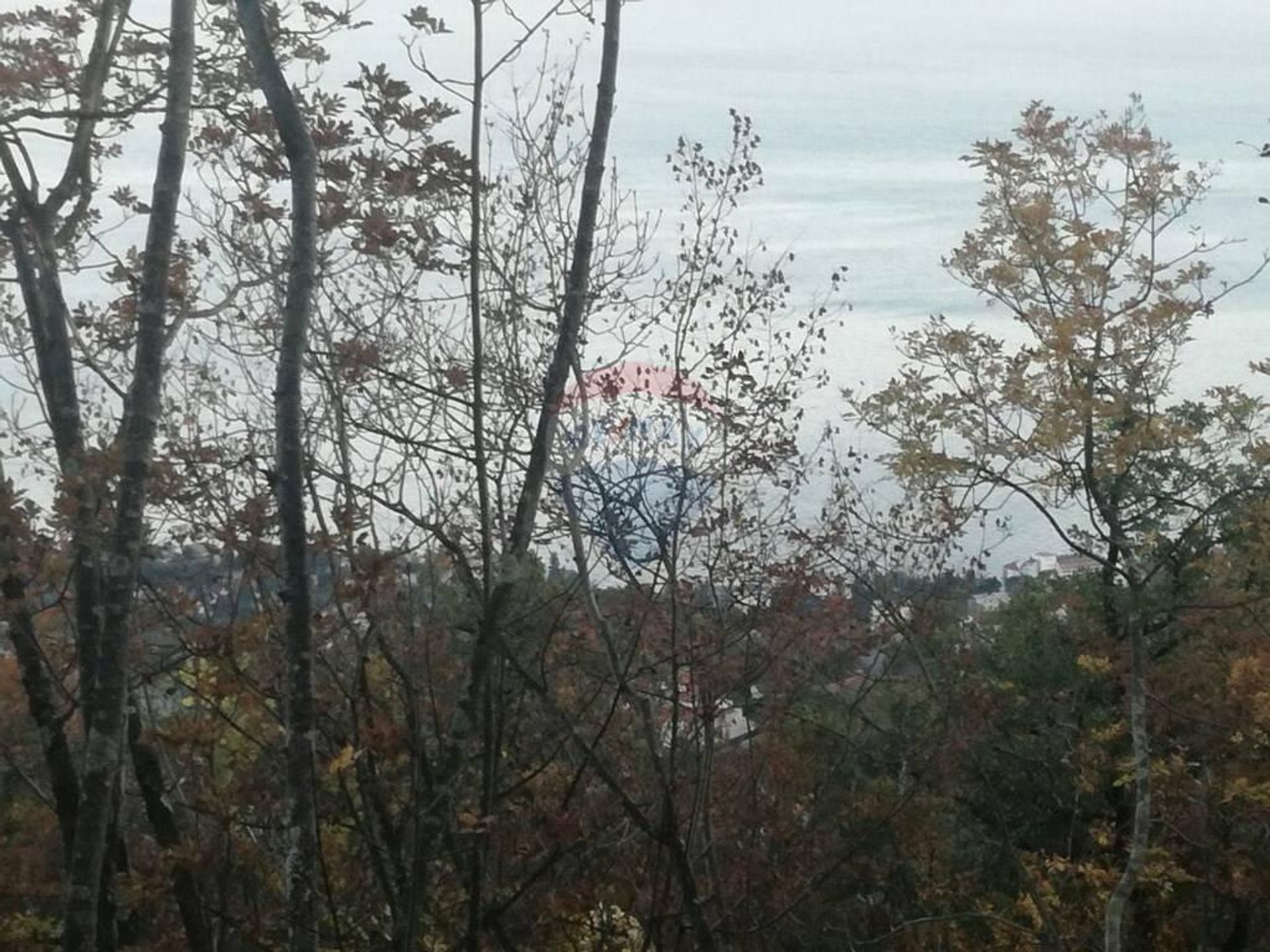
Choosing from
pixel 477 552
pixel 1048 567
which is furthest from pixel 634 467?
pixel 1048 567

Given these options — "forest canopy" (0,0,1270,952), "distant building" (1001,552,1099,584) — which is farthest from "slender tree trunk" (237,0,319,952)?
"distant building" (1001,552,1099,584)

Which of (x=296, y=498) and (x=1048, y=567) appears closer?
(x=296, y=498)

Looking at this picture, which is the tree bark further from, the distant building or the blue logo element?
the distant building

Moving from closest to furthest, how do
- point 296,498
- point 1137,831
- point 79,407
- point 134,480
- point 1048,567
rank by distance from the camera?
point 296,498
point 134,480
point 79,407
point 1137,831
point 1048,567

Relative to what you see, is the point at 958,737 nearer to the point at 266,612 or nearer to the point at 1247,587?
the point at 1247,587

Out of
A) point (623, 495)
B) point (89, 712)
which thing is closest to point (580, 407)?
point (623, 495)

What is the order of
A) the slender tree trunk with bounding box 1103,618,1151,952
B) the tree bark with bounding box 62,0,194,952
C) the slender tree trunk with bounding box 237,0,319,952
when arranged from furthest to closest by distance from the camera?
1. the slender tree trunk with bounding box 1103,618,1151,952
2. the tree bark with bounding box 62,0,194,952
3. the slender tree trunk with bounding box 237,0,319,952

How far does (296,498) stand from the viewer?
445 cm

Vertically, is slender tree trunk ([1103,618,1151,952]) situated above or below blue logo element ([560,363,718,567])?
below

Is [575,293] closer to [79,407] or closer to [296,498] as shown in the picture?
[296,498]

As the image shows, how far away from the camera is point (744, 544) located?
23.2 feet

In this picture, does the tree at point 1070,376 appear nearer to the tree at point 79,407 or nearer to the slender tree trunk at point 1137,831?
the slender tree trunk at point 1137,831

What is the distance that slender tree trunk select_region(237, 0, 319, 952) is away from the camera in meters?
4.34

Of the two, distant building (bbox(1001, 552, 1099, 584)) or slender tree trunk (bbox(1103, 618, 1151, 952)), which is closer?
slender tree trunk (bbox(1103, 618, 1151, 952))
